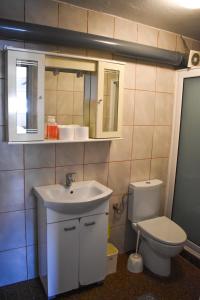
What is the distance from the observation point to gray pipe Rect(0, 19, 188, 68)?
5.41 ft

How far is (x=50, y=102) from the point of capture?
1.96 metres

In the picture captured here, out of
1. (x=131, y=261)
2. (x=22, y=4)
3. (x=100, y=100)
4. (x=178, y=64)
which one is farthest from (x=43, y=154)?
(x=178, y=64)

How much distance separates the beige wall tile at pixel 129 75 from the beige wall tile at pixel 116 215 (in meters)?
1.07

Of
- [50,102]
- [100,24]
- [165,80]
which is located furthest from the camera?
[165,80]

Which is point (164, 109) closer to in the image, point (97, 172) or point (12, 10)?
point (97, 172)

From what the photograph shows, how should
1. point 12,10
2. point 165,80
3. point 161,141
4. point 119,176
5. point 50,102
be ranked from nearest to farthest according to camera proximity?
point 12,10
point 50,102
point 119,176
point 165,80
point 161,141

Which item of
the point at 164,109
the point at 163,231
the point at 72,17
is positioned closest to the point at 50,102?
the point at 72,17

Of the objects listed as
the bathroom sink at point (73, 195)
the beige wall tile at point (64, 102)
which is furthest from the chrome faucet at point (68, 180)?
the beige wall tile at point (64, 102)

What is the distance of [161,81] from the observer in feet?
8.21

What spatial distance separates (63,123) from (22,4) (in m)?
0.89

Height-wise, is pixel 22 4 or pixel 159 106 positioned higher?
pixel 22 4

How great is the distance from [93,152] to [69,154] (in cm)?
23

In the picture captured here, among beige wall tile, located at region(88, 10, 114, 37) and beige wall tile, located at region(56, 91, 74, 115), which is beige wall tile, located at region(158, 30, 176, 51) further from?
beige wall tile, located at region(56, 91, 74, 115)

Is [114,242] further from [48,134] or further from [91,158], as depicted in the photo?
[48,134]
